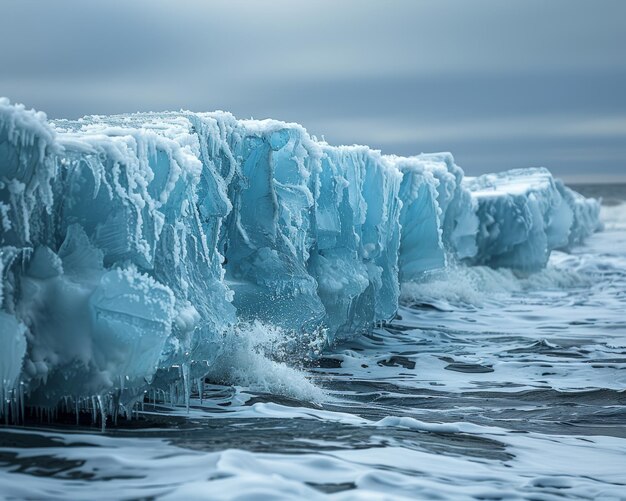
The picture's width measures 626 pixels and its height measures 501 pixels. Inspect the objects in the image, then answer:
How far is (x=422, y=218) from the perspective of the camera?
15711mm

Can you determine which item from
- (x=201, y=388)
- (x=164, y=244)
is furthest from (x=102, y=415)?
(x=201, y=388)

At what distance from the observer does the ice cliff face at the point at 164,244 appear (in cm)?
582

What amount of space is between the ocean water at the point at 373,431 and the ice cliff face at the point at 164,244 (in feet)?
1.15

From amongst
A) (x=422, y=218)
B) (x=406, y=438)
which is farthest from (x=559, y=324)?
(x=406, y=438)

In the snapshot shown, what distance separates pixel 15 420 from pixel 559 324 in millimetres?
10476

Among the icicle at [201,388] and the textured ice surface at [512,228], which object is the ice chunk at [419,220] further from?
the icicle at [201,388]

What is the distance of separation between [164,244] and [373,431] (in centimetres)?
195

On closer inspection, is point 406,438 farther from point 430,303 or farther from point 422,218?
point 430,303

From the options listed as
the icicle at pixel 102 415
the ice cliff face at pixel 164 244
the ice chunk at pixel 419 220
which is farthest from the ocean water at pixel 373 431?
the ice chunk at pixel 419 220

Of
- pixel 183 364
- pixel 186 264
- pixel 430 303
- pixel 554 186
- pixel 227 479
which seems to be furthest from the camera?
pixel 554 186

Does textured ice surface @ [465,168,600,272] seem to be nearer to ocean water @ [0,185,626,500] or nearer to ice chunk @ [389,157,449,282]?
ice chunk @ [389,157,449,282]

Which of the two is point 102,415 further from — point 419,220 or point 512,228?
point 512,228

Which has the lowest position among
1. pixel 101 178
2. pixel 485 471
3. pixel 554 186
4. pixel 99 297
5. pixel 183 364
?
pixel 485 471

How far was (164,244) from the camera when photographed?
7.04 meters
